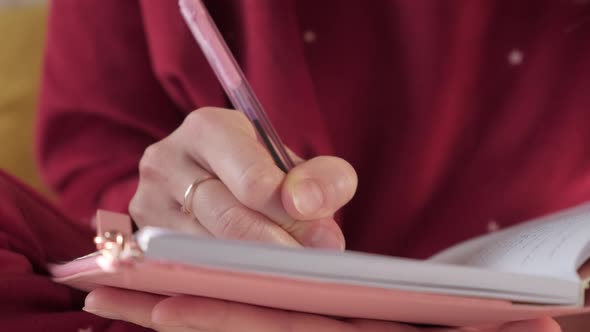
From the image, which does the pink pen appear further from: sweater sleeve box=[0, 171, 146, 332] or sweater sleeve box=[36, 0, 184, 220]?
sweater sleeve box=[36, 0, 184, 220]

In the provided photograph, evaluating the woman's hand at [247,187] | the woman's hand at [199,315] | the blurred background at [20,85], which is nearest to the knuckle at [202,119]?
the woman's hand at [247,187]

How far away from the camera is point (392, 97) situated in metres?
0.58

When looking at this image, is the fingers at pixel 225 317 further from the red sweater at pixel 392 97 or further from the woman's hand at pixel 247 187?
the red sweater at pixel 392 97

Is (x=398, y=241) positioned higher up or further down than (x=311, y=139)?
further down

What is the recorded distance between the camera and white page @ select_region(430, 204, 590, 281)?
31 cm

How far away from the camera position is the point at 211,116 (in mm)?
365

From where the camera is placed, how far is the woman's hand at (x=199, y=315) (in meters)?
0.28

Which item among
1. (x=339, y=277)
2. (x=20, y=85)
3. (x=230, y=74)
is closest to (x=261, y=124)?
(x=230, y=74)

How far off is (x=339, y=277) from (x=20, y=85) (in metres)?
0.71

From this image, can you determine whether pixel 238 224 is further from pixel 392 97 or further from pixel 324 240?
pixel 392 97

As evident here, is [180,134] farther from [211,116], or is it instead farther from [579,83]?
[579,83]

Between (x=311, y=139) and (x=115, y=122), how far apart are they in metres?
0.20

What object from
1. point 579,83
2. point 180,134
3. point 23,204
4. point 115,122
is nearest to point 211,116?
point 180,134

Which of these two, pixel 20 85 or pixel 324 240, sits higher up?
pixel 324 240
